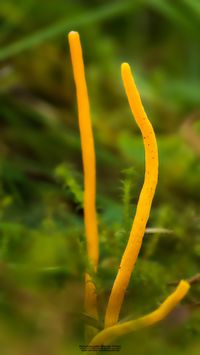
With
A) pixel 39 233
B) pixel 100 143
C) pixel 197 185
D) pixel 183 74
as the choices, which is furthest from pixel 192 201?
pixel 183 74

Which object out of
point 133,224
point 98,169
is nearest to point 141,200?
point 133,224

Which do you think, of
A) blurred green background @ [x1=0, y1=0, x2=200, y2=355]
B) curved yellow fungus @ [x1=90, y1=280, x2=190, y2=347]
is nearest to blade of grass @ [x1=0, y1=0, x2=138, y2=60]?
blurred green background @ [x1=0, y1=0, x2=200, y2=355]

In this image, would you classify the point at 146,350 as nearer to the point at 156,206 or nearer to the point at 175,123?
the point at 156,206

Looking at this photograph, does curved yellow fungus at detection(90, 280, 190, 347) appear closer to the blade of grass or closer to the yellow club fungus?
the yellow club fungus

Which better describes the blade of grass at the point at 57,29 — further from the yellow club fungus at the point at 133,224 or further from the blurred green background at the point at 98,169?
the yellow club fungus at the point at 133,224

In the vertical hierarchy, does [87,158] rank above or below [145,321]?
above

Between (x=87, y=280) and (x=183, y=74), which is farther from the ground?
(x=183, y=74)

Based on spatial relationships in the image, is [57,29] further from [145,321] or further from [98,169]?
[145,321]

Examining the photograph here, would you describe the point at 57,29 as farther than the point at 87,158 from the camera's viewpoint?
Yes
